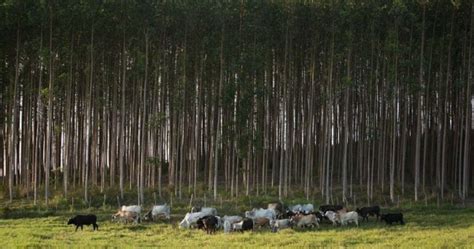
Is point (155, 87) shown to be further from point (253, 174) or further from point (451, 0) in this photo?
point (451, 0)

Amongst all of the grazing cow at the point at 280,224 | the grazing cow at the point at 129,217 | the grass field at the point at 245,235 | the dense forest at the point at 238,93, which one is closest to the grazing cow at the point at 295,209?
the grass field at the point at 245,235

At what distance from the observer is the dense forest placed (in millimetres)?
27688

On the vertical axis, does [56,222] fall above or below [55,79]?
below

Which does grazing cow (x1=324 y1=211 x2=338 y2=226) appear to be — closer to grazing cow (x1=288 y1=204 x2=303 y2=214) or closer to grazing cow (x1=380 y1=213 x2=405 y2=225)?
grazing cow (x1=288 y1=204 x2=303 y2=214)

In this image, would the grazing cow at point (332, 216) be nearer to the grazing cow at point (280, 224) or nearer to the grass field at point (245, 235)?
the grass field at point (245, 235)

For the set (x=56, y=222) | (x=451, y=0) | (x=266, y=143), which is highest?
(x=451, y=0)

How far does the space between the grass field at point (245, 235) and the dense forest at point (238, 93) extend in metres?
5.63

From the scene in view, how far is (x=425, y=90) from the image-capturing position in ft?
94.4

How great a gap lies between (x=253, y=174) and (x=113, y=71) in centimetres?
788

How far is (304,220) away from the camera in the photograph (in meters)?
19.6

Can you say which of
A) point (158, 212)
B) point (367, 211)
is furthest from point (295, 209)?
point (158, 212)

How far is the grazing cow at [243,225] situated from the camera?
1895cm

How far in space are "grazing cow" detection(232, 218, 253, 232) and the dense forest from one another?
25.5ft

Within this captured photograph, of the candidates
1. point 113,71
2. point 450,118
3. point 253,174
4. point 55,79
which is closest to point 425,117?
point 450,118
